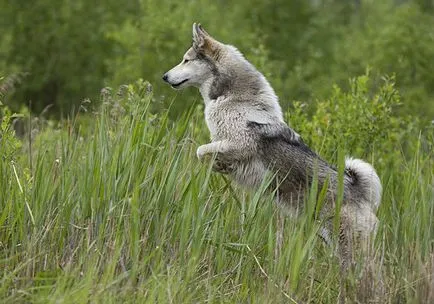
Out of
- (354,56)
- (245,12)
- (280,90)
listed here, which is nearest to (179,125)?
(280,90)

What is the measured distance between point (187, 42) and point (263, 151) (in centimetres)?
1264

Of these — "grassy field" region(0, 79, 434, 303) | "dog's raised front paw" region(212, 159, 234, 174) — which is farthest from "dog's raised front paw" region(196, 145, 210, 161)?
"grassy field" region(0, 79, 434, 303)

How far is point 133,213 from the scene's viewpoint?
6410mm

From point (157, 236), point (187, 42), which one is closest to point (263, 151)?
point (157, 236)

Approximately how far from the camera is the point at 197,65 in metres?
8.41

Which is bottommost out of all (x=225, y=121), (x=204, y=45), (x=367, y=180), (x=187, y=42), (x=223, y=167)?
(x=223, y=167)

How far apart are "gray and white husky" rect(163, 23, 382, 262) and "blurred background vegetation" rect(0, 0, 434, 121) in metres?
11.4

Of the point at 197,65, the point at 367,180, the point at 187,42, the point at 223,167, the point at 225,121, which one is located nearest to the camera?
the point at 367,180

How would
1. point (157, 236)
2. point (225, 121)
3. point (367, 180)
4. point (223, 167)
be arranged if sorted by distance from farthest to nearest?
1. point (225, 121)
2. point (223, 167)
3. point (367, 180)
4. point (157, 236)

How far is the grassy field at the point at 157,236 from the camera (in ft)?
20.2

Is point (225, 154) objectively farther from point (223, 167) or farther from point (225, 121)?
point (225, 121)

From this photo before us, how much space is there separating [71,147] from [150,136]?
661mm

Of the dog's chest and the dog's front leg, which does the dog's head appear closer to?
the dog's chest

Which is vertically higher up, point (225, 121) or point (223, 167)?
point (225, 121)
